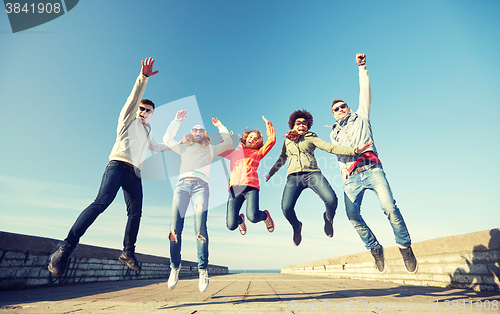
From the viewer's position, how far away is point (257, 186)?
176 inches

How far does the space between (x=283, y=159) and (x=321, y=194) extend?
101 centimetres

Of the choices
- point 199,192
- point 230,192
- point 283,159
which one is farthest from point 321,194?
point 199,192

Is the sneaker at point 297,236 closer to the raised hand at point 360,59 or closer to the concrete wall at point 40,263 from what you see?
the raised hand at point 360,59

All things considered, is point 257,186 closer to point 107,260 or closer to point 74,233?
point 74,233

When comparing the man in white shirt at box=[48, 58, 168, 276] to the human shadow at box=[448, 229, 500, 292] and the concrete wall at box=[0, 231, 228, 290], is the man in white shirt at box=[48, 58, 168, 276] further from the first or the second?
the human shadow at box=[448, 229, 500, 292]

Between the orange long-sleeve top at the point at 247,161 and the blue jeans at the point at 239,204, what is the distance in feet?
0.35

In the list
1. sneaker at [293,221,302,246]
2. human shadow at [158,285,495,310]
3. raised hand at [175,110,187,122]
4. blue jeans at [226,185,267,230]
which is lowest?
human shadow at [158,285,495,310]

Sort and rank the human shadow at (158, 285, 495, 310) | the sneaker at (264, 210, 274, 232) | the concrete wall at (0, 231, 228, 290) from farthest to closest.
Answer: the sneaker at (264, 210, 274, 232) < the concrete wall at (0, 231, 228, 290) < the human shadow at (158, 285, 495, 310)

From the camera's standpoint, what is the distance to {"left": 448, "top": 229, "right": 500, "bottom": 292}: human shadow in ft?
13.5

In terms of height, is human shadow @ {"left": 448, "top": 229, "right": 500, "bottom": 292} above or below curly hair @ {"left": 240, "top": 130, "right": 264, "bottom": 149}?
below

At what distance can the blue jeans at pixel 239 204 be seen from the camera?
440 centimetres

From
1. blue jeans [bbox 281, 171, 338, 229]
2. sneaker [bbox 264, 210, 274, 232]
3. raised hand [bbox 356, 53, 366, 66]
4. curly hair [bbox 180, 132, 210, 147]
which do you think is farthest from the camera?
sneaker [bbox 264, 210, 274, 232]

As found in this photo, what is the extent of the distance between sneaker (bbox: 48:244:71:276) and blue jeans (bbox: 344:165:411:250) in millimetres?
3720

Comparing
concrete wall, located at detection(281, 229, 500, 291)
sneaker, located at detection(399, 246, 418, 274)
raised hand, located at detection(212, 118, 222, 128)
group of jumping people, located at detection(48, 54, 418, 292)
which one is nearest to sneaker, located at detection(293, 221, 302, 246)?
group of jumping people, located at detection(48, 54, 418, 292)
